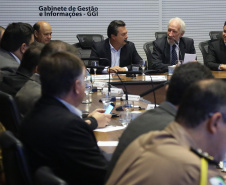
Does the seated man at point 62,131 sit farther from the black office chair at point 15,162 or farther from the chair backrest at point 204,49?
the chair backrest at point 204,49

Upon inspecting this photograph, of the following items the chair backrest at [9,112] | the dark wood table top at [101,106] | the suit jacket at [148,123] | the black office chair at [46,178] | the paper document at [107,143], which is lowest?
the dark wood table top at [101,106]

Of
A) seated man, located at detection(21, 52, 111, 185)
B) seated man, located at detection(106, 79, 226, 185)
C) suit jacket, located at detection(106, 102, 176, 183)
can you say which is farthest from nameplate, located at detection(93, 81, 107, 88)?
seated man, located at detection(106, 79, 226, 185)

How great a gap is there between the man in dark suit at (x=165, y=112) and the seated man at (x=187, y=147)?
1.26 ft

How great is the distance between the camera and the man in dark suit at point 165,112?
186 centimetres

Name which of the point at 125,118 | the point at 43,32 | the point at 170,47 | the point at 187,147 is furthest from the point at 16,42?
the point at 187,147

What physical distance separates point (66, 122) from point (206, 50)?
198 inches

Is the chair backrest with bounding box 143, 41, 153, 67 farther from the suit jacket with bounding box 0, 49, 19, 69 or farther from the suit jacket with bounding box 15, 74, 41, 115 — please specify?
the suit jacket with bounding box 15, 74, 41, 115

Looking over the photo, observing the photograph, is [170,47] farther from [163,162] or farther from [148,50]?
[163,162]

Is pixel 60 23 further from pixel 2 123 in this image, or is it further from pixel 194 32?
pixel 2 123

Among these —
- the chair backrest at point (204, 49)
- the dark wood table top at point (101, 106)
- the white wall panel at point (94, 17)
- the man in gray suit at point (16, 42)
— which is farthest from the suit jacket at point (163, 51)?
the man in gray suit at point (16, 42)

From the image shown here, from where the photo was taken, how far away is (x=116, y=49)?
6.46m

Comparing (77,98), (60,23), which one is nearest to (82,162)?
(77,98)

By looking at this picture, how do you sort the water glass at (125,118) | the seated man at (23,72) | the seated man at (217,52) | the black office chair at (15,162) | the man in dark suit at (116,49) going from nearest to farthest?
1. the black office chair at (15,162)
2. the water glass at (125,118)
3. the seated man at (23,72)
4. the man in dark suit at (116,49)
5. the seated man at (217,52)

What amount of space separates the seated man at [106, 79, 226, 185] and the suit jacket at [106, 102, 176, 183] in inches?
15.1
